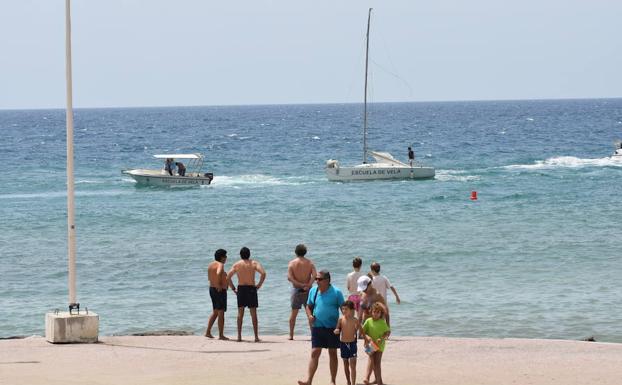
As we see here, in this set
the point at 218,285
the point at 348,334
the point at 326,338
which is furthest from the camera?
the point at 218,285

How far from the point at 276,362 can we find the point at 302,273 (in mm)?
1582

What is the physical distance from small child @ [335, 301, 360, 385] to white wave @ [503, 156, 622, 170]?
162ft

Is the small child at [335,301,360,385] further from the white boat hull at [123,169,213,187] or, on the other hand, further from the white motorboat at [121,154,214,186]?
the white boat hull at [123,169,213,187]

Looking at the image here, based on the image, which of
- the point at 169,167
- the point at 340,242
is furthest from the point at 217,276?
the point at 169,167

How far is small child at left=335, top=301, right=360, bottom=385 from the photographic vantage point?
12.9 metres

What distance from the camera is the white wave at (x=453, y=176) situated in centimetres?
5384

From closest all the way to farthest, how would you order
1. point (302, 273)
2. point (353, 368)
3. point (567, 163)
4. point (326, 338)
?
point (353, 368) → point (326, 338) → point (302, 273) → point (567, 163)

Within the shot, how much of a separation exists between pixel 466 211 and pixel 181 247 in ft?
40.7

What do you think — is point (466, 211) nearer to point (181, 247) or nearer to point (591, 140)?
point (181, 247)

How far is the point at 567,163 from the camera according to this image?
65.1m

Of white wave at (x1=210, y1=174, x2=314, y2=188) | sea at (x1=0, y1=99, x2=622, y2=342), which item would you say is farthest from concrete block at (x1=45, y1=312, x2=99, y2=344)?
white wave at (x1=210, y1=174, x2=314, y2=188)

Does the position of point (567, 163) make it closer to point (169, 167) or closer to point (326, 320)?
point (169, 167)

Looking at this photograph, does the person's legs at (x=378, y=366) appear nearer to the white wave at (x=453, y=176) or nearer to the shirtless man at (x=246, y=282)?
the shirtless man at (x=246, y=282)

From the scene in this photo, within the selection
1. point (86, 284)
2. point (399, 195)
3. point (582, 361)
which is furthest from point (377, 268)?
point (399, 195)
